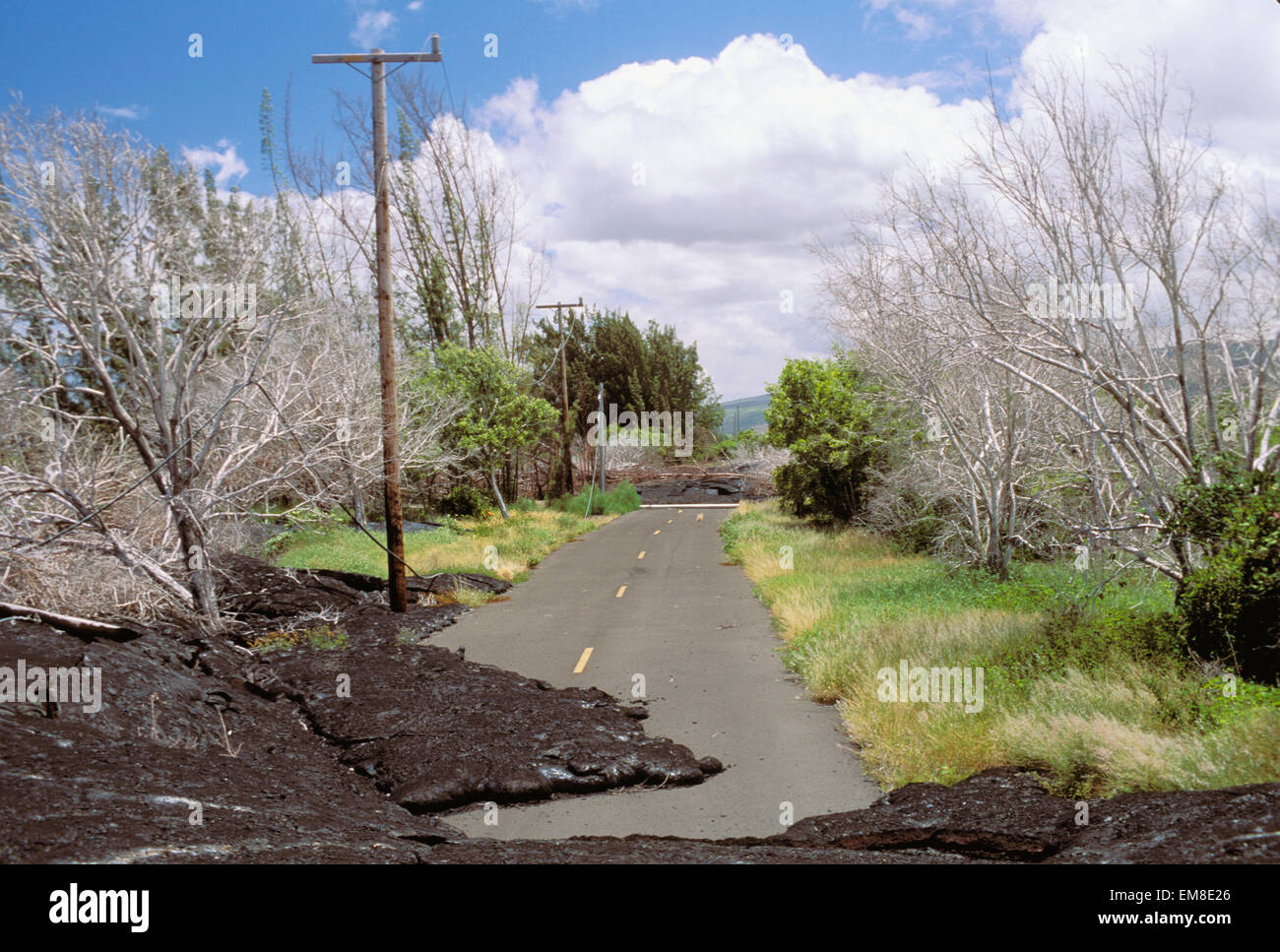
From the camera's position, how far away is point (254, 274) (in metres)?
13.4

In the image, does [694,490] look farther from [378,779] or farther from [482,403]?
[378,779]

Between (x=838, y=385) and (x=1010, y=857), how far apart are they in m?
22.2

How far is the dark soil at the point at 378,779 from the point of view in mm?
4910

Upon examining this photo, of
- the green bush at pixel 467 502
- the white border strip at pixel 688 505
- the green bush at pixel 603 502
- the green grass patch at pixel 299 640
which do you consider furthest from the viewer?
the white border strip at pixel 688 505

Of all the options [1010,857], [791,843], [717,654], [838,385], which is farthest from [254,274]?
[838,385]

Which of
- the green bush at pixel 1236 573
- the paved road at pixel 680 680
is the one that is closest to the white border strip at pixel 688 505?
the paved road at pixel 680 680

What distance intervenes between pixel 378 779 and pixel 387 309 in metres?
9.95

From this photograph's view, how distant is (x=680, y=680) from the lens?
1120cm

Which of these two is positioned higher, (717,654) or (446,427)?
(446,427)

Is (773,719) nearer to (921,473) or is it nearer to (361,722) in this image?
(361,722)

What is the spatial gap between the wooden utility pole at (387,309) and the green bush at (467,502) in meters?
18.6

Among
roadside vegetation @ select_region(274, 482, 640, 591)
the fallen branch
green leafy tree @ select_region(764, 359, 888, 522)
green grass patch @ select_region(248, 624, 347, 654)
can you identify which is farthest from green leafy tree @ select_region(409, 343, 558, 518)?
the fallen branch

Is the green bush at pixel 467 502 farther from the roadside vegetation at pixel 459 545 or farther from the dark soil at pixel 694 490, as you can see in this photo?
the dark soil at pixel 694 490

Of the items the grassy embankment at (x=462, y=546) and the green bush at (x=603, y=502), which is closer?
the grassy embankment at (x=462, y=546)
